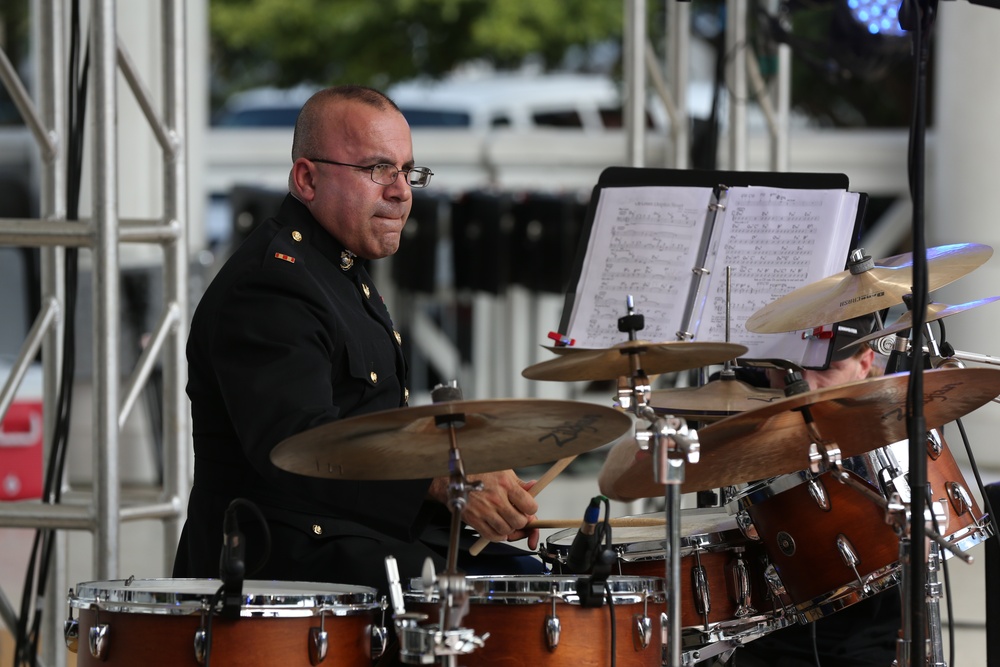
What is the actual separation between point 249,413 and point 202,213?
5145 mm

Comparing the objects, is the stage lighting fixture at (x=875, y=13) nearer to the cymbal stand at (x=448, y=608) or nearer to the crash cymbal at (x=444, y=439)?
the crash cymbal at (x=444, y=439)

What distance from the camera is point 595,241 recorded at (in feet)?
11.5

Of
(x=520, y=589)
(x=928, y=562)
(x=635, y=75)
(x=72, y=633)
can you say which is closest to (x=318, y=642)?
(x=520, y=589)

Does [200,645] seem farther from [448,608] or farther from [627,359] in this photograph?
[627,359]

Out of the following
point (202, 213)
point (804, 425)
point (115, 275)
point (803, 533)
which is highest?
point (202, 213)

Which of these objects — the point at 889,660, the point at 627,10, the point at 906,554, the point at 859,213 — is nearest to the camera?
the point at 906,554

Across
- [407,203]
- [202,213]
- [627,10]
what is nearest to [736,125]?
[627,10]

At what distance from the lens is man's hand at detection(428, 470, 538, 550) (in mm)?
2674

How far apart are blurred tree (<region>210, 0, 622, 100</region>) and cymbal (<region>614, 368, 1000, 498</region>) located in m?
11.8

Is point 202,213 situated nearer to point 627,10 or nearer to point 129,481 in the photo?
point 129,481

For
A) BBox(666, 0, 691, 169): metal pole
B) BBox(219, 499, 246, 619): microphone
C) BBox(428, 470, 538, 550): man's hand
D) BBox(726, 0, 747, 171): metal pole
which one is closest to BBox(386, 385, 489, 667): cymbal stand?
BBox(219, 499, 246, 619): microphone

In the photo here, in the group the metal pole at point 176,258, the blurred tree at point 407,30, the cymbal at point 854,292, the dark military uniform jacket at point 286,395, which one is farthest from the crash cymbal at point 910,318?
the blurred tree at point 407,30

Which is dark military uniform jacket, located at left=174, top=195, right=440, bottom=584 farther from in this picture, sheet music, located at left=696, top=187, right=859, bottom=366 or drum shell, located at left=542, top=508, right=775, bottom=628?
sheet music, located at left=696, top=187, right=859, bottom=366

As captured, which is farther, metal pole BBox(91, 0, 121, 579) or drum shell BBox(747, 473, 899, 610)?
metal pole BBox(91, 0, 121, 579)
